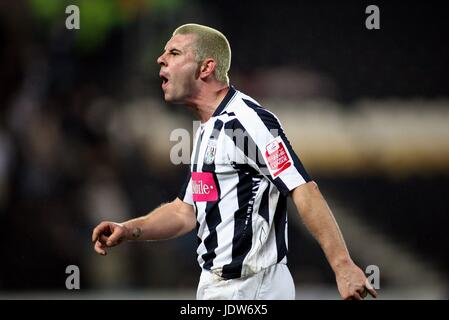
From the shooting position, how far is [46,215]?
28.0 feet

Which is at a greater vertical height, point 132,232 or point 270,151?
point 270,151

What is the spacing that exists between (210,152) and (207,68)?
0.55 meters

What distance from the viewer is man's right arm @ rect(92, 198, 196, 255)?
465 centimetres

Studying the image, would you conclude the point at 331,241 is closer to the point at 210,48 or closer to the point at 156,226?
the point at 156,226

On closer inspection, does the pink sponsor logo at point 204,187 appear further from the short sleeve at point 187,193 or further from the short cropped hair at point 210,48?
the short cropped hair at point 210,48

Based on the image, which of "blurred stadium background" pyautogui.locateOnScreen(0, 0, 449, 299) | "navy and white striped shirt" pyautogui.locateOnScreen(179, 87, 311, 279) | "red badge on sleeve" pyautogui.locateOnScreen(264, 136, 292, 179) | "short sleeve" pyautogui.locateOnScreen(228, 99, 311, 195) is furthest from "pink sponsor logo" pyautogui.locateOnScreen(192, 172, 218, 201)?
"blurred stadium background" pyautogui.locateOnScreen(0, 0, 449, 299)

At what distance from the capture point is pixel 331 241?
4.23m

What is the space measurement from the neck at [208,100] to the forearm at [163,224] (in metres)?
0.54

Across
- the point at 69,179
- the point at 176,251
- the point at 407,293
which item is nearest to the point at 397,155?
the point at 407,293

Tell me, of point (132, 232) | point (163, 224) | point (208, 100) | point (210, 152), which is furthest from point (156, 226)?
point (208, 100)

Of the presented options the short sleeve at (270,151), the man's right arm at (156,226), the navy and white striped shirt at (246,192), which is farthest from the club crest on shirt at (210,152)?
the man's right arm at (156,226)

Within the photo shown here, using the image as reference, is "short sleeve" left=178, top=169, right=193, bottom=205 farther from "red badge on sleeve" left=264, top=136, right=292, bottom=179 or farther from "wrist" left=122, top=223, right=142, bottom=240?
"red badge on sleeve" left=264, top=136, right=292, bottom=179

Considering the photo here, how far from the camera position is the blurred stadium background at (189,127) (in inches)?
334

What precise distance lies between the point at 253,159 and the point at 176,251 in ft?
13.3
